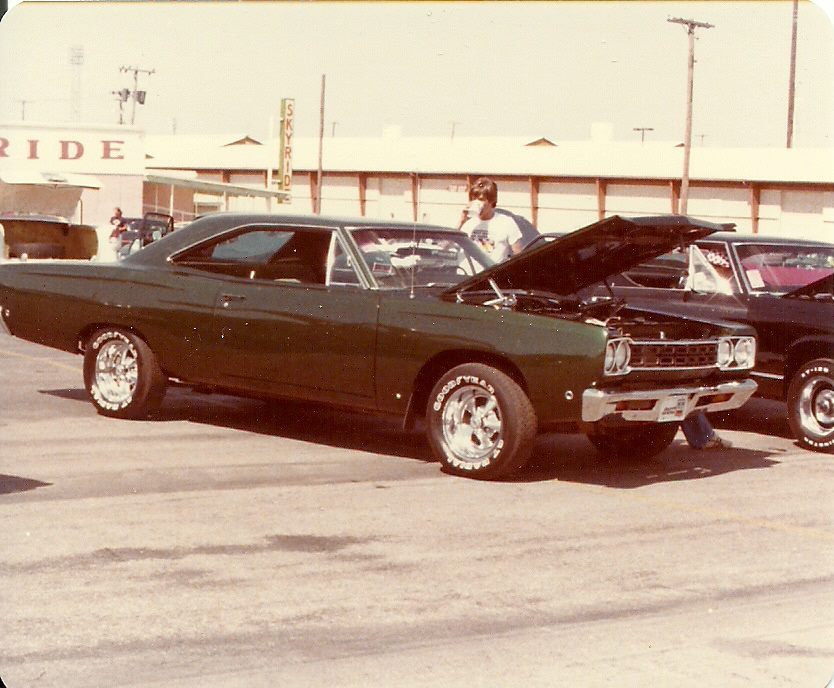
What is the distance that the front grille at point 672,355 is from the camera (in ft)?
28.3

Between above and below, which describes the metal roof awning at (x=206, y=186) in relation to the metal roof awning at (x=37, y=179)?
above

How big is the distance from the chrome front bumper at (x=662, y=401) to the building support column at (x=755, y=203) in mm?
44542

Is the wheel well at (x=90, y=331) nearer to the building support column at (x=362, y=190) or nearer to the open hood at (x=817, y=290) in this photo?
the open hood at (x=817, y=290)

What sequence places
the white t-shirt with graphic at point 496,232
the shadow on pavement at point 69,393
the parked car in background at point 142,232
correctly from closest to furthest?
the shadow on pavement at point 69,393 → the white t-shirt with graphic at point 496,232 → the parked car in background at point 142,232

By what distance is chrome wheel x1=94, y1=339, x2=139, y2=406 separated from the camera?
10352mm

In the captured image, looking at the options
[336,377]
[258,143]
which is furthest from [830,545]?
[258,143]

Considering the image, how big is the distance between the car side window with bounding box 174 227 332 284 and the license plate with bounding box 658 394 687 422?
2.39 metres

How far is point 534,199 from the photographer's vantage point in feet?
190

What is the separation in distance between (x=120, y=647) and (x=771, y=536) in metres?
3.66

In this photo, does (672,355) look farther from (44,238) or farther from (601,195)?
(601,195)

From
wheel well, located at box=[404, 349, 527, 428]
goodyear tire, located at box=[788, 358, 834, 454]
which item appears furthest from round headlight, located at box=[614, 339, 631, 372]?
goodyear tire, located at box=[788, 358, 834, 454]

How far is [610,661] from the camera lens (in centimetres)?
510

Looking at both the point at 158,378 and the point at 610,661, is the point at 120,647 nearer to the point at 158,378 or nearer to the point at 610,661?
the point at 610,661

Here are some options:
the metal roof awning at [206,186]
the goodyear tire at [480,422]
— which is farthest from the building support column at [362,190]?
the goodyear tire at [480,422]
